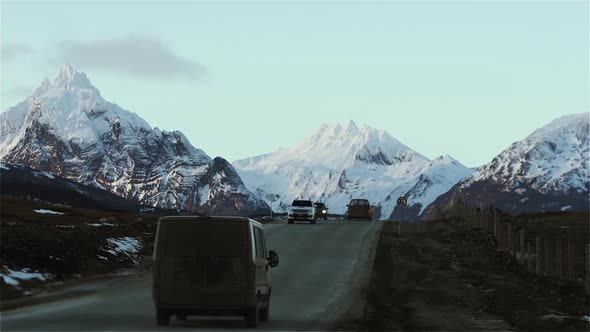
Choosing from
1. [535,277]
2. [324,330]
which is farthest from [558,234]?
[324,330]

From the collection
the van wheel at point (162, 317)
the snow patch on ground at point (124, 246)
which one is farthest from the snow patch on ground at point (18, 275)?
the van wheel at point (162, 317)

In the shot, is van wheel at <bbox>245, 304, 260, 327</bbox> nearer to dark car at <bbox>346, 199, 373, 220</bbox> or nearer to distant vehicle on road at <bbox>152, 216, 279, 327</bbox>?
distant vehicle on road at <bbox>152, 216, 279, 327</bbox>

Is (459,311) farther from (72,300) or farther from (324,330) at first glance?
(72,300)

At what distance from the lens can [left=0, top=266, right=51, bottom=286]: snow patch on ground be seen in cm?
3450

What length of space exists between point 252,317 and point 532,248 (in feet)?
155

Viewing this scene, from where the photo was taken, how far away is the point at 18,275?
3569cm

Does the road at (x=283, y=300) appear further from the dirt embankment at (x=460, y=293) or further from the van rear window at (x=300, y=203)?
the van rear window at (x=300, y=203)

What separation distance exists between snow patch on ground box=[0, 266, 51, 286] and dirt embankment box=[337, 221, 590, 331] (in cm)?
1224

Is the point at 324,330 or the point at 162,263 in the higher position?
the point at 162,263

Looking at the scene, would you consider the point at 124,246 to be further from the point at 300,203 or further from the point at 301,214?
the point at 300,203

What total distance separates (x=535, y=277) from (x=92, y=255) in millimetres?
20006

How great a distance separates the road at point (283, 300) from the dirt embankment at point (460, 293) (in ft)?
3.60

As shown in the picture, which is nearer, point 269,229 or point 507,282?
point 507,282

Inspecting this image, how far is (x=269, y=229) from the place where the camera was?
240 ft
